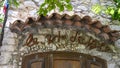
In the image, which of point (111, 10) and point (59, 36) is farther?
point (111, 10)

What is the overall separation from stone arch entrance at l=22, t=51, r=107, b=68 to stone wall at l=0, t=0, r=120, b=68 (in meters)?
0.09

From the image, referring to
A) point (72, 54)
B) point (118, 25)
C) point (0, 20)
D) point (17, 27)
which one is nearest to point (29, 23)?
point (17, 27)

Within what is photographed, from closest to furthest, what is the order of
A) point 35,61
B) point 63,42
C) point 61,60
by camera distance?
point 35,61
point 61,60
point 63,42

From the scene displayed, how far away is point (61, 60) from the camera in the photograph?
4195 millimetres

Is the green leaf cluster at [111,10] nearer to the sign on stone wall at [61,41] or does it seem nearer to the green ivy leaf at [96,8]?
the green ivy leaf at [96,8]

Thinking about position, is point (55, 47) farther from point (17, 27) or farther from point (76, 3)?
point (76, 3)

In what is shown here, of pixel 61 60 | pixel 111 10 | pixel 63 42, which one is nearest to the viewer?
pixel 61 60

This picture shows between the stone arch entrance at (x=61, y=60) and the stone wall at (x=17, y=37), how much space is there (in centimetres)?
9

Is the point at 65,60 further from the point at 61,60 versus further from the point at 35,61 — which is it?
the point at 35,61

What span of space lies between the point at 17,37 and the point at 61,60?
2.46 feet

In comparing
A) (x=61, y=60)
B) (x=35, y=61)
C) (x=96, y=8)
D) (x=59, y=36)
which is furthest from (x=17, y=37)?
(x=96, y=8)

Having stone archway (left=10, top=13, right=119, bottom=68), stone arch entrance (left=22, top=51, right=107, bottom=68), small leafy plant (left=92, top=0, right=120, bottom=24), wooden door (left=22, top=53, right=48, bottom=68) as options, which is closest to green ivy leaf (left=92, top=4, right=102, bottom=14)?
small leafy plant (left=92, top=0, right=120, bottom=24)

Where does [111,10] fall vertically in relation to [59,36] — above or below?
above

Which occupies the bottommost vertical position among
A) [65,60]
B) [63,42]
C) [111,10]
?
[65,60]
